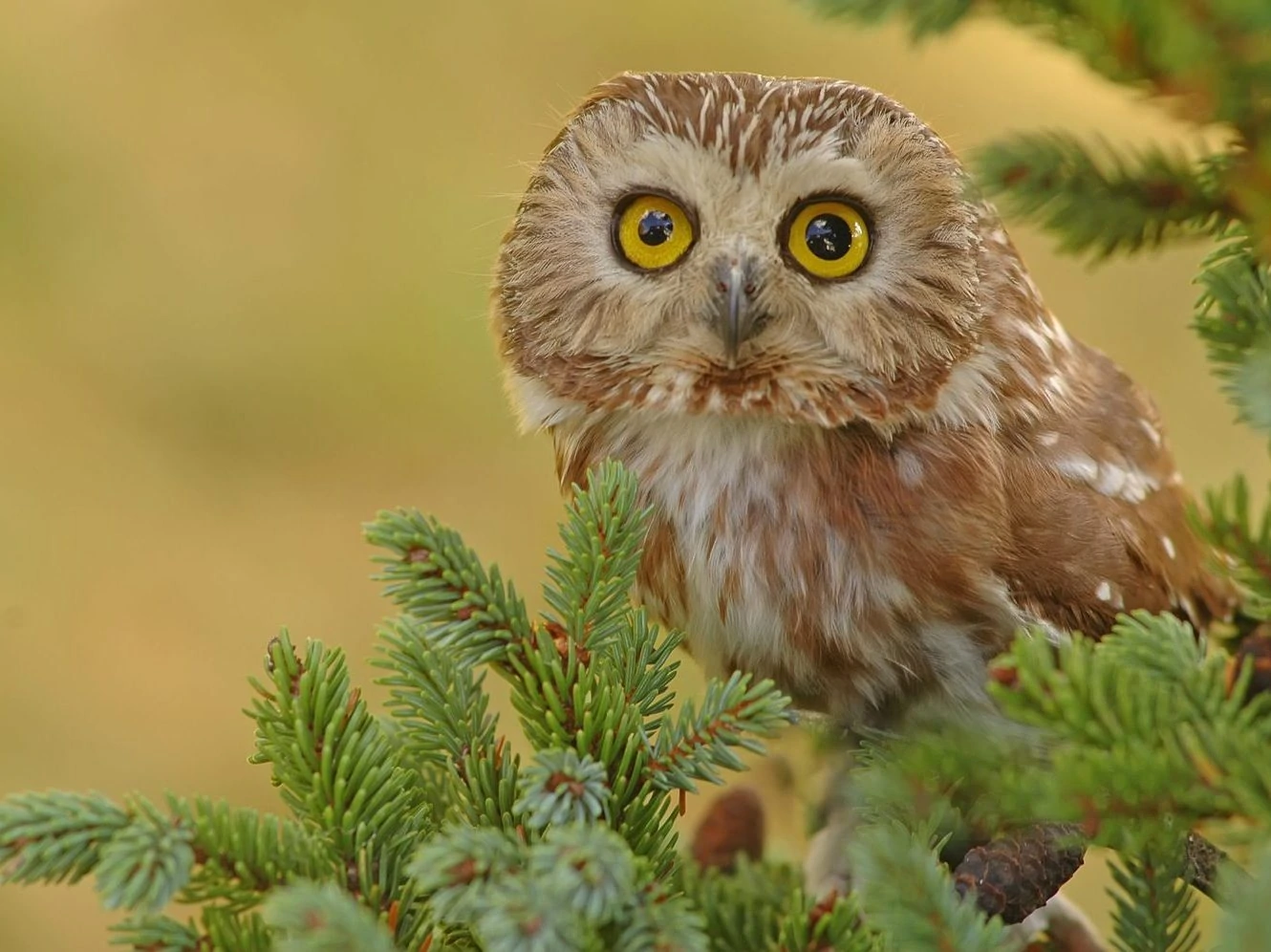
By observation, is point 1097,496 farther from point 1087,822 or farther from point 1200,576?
point 1087,822

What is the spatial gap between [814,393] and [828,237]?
0.58ft

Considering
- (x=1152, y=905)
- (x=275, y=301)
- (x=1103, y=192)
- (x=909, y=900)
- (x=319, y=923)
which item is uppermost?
(x=1103, y=192)

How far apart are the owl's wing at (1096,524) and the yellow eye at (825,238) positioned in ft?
0.95

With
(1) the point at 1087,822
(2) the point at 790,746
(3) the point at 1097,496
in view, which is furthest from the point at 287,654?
(2) the point at 790,746

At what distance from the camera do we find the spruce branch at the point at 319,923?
70 cm

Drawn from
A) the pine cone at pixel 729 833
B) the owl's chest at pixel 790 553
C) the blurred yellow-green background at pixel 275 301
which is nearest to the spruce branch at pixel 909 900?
the owl's chest at pixel 790 553

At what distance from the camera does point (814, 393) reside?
1395 mm

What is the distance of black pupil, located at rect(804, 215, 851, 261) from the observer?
1.42 m

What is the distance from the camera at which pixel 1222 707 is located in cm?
74

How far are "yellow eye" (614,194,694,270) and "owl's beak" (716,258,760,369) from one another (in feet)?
0.26

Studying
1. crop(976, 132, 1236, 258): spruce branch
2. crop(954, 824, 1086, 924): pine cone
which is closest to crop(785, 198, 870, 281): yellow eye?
crop(976, 132, 1236, 258): spruce branch

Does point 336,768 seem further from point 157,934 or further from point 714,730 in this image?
point 714,730

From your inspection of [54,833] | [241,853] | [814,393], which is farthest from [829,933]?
[814,393]

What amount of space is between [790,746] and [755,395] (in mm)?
679
